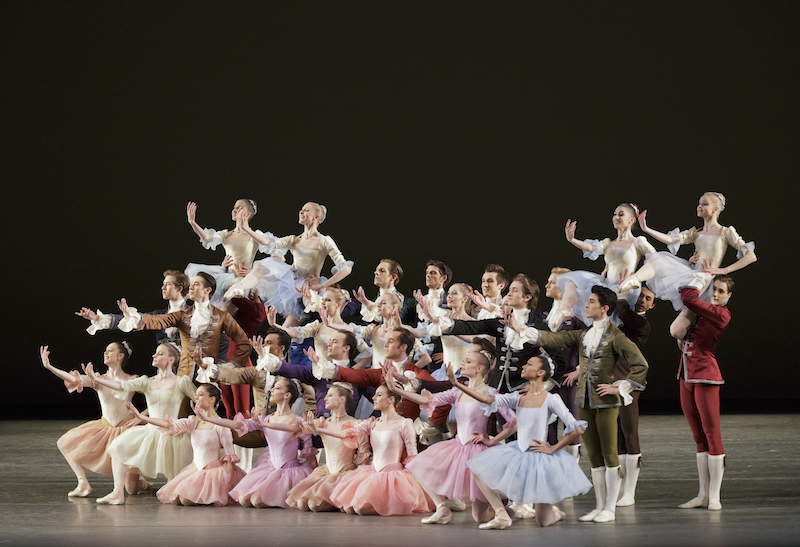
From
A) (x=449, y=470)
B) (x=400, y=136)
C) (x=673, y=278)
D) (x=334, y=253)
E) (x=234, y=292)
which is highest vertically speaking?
(x=400, y=136)

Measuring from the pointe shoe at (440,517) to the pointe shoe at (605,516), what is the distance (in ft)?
1.99

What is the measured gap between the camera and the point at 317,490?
169 inches

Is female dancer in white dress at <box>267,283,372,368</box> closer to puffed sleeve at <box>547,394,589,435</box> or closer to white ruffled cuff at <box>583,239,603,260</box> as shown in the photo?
white ruffled cuff at <box>583,239,603,260</box>

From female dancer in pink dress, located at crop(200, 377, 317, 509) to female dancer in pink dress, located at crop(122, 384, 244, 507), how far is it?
87 mm

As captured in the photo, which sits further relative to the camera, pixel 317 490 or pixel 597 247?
pixel 597 247

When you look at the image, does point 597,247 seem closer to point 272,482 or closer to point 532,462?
point 532,462

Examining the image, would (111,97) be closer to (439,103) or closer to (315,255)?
(439,103)

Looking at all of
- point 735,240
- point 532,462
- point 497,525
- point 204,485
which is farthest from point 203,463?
point 735,240

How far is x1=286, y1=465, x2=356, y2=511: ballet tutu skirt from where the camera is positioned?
4258 millimetres

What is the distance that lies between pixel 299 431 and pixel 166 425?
0.66 meters

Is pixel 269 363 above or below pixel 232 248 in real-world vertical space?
below

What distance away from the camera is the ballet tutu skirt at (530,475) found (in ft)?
12.2

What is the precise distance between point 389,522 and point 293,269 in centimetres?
215

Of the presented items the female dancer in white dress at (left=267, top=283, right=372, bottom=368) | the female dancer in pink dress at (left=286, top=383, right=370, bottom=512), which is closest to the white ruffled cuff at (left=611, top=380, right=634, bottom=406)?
the female dancer in pink dress at (left=286, top=383, right=370, bottom=512)
